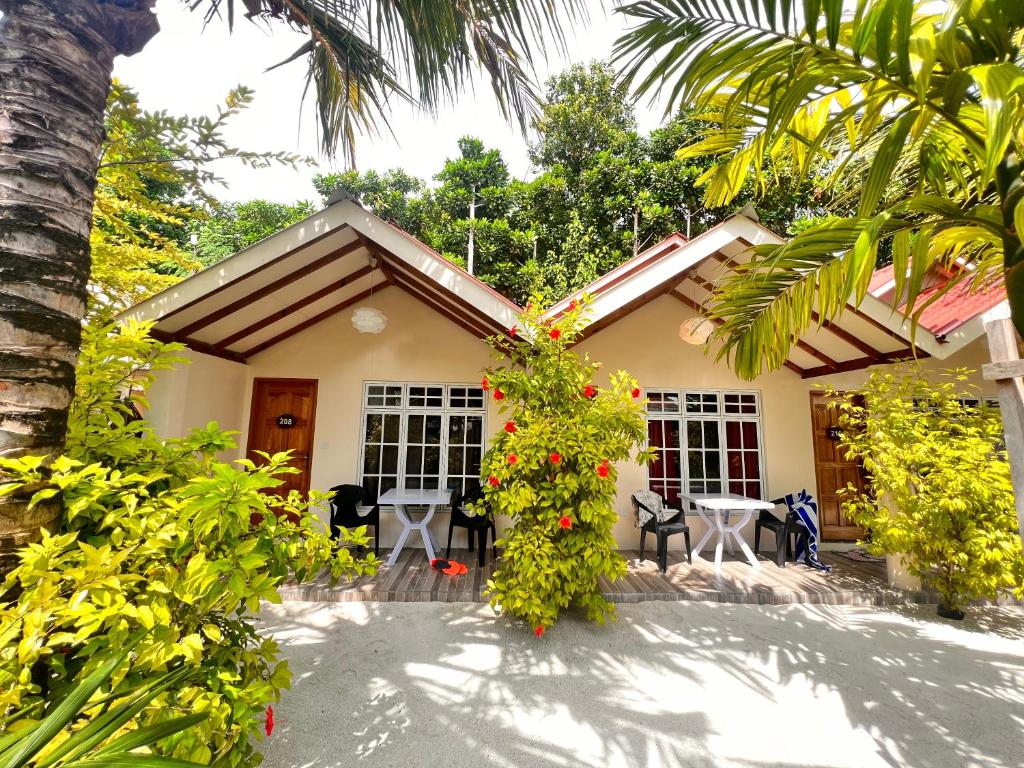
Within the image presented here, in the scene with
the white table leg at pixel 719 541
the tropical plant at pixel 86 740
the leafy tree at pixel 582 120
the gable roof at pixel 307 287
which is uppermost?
the leafy tree at pixel 582 120

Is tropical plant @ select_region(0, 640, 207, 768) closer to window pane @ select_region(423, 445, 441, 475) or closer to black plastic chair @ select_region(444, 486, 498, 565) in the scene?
black plastic chair @ select_region(444, 486, 498, 565)

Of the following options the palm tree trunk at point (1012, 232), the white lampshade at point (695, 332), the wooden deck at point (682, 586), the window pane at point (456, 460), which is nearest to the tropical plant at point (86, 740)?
the palm tree trunk at point (1012, 232)

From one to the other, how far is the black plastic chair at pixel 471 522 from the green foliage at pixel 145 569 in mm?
2993

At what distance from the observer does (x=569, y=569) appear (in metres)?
3.29

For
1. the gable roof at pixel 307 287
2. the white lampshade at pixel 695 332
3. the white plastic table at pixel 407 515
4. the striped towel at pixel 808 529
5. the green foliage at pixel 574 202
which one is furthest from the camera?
the green foliage at pixel 574 202

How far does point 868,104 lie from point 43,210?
3.20m

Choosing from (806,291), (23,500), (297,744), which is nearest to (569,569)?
(297,744)

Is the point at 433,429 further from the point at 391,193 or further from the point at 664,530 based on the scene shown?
the point at 391,193

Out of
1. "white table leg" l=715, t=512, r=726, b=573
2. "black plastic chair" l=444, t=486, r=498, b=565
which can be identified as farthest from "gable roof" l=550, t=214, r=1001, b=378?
"black plastic chair" l=444, t=486, r=498, b=565

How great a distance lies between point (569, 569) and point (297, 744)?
6.73 feet

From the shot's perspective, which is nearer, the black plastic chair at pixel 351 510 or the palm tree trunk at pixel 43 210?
the palm tree trunk at pixel 43 210

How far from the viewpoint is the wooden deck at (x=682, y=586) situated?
391cm

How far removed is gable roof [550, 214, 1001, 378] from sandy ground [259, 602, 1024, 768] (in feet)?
8.54

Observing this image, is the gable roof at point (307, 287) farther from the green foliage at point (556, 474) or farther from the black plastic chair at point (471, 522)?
the black plastic chair at point (471, 522)
